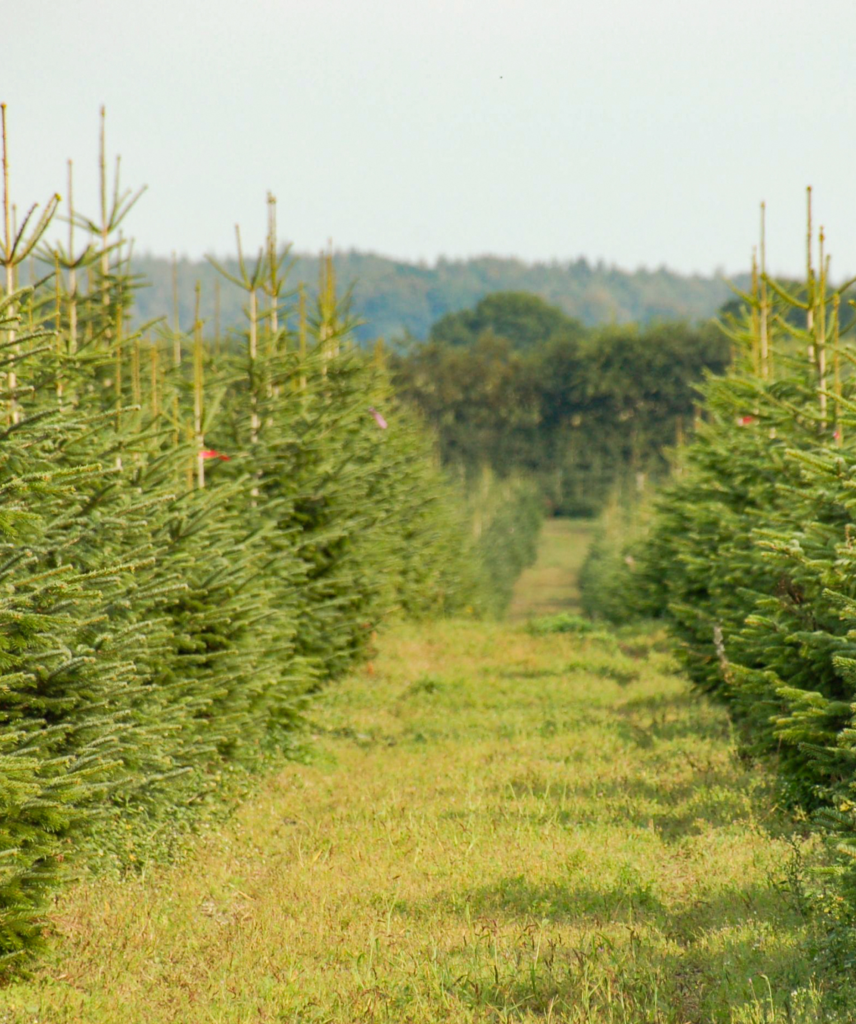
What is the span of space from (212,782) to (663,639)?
11.2 m

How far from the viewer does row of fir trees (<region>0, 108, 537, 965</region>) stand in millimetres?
4680

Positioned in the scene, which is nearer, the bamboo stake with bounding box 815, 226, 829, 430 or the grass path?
the grass path

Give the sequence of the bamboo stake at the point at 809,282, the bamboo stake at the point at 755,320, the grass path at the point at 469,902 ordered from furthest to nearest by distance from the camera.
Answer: the bamboo stake at the point at 755,320 < the bamboo stake at the point at 809,282 < the grass path at the point at 469,902

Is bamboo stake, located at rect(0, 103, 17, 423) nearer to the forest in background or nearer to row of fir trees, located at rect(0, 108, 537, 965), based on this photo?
row of fir trees, located at rect(0, 108, 537, 965)

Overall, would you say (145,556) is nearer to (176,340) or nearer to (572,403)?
(176,340)

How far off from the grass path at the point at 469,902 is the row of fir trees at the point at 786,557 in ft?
2.07

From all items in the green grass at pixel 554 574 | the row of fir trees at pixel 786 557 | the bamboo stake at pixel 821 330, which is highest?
the bamboo stake at pixel 821 330

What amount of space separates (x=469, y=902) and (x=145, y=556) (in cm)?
273

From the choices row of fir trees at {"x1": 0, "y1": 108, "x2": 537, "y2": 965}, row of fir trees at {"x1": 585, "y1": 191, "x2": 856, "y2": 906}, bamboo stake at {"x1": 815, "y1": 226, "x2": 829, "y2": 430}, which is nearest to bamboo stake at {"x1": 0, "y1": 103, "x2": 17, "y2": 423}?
row of fir trees at {"x1": 0, "y1": 108, "x2": 537, "y2": 965}

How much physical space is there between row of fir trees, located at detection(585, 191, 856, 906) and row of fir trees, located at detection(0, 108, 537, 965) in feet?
11.3

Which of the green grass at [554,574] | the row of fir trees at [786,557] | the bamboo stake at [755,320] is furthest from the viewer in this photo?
the green grass at [554,574]

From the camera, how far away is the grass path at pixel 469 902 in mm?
4320

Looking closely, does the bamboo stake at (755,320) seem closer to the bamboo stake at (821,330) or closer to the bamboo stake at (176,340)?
the bamboo stake at (821,330)

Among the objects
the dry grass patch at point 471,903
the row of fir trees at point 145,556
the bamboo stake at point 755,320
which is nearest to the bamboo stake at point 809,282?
the bamboo stake at point 755,320
